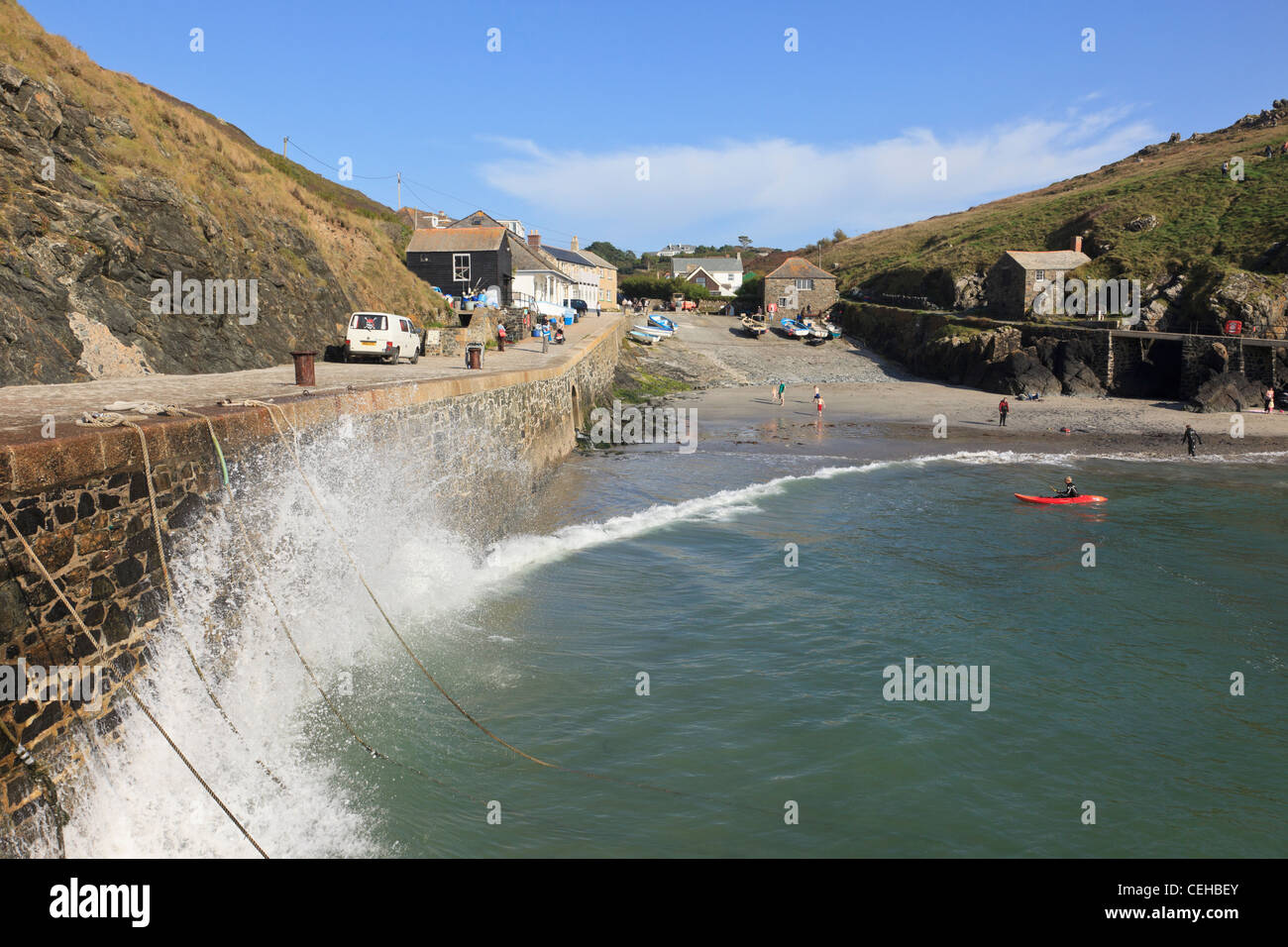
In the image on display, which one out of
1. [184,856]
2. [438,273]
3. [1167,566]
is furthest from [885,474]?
[438,273]

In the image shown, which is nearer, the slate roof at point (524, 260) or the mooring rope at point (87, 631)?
the mooring rope at point (87, 631)

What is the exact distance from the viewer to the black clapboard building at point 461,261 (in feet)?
163

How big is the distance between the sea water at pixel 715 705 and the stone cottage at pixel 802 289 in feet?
208

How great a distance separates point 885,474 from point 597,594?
1621cm

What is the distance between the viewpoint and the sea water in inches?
295

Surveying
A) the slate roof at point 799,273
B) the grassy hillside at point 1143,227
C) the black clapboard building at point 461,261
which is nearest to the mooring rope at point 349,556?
the black clapboard building at point 461,261

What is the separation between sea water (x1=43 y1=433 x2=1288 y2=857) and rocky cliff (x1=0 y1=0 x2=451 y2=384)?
6.81 meters

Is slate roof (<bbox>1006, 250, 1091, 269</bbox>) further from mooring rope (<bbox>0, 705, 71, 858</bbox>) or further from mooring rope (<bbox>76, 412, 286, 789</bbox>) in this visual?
mooring rope (<bbox>0, 705, 71, 858</bbox>)

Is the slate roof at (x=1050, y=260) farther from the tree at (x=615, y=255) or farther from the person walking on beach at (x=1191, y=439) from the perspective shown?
the tree at (x=615, y=255)

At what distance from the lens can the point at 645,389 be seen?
4738 cm

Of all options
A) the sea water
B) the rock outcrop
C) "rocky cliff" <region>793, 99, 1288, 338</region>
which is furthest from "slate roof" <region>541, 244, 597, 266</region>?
the sea water

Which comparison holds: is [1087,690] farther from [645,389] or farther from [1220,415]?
[645,389]

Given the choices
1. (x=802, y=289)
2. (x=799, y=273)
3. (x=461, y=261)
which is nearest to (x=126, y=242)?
(x=461, y=261)

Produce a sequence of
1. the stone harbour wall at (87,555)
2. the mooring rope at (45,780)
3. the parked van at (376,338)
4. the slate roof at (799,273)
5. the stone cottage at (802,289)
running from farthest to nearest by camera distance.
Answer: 1. the slate roof at (799,273)
2. the stone cottage at (802,289)
3. the parked van at (376,338)
4. the stone harbour wall at (87,555)
5. the mooring rope at (45,780)
